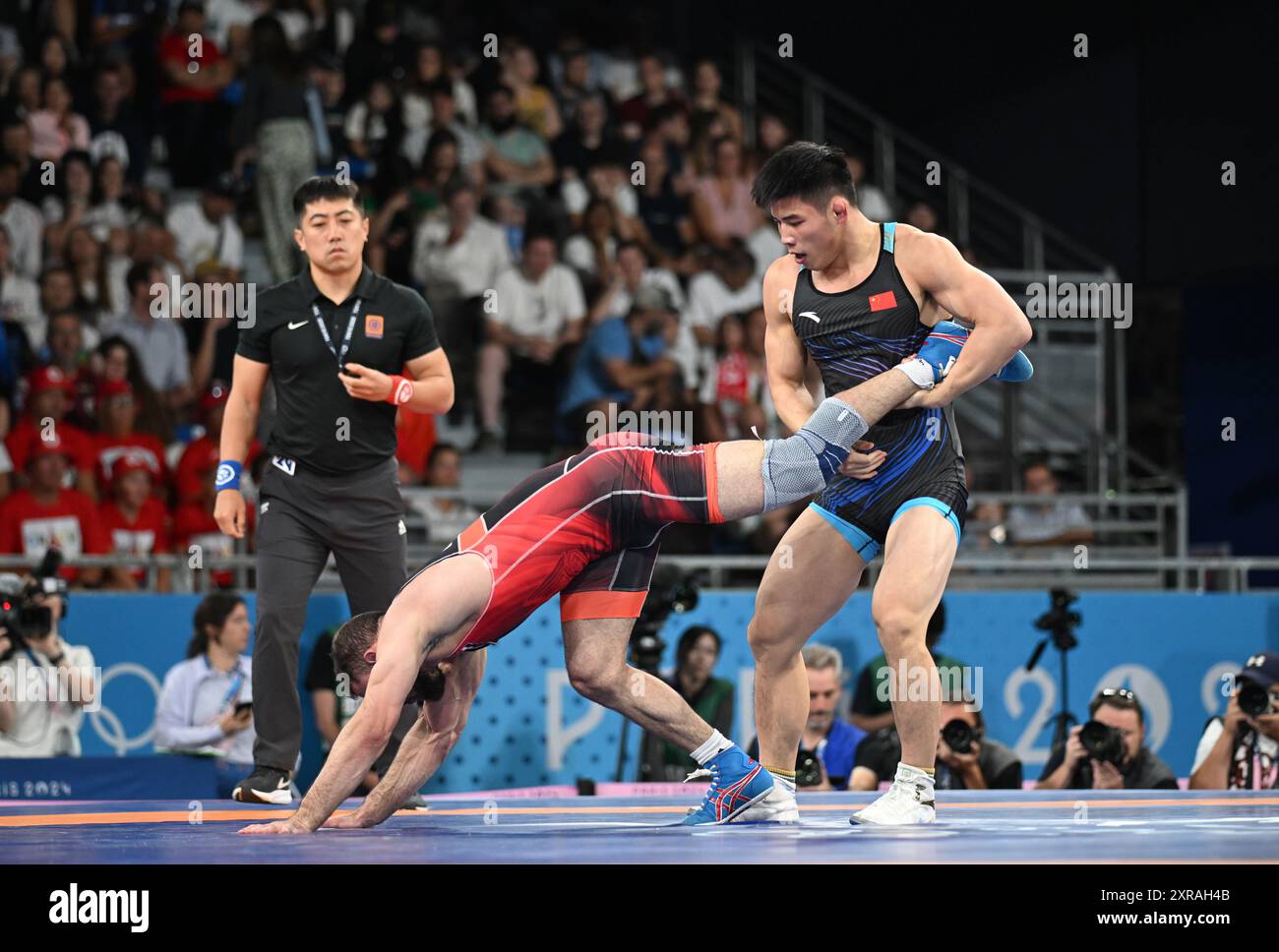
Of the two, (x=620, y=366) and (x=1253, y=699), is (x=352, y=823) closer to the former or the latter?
(x=1253, y=699)

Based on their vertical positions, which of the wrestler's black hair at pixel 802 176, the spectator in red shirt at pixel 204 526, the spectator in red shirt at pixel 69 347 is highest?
the spectator in red shirt at pixel 69 347

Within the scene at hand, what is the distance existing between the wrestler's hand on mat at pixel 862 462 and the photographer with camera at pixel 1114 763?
2302 millimetres

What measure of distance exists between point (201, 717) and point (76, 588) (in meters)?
1.52

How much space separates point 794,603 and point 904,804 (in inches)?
24.1

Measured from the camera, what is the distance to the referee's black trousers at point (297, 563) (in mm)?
5469

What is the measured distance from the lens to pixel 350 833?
14.0 ft

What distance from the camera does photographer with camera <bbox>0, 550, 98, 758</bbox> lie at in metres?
6.86

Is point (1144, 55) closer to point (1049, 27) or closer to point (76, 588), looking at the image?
point (1049, 27)

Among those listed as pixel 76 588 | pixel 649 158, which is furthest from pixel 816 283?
pixel 649 158

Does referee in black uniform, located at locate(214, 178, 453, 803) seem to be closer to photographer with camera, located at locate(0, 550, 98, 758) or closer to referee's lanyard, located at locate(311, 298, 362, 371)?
referee's lanyard, located at locate(311, 298, 362, 371)

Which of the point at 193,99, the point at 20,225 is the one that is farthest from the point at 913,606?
the point at 193,99

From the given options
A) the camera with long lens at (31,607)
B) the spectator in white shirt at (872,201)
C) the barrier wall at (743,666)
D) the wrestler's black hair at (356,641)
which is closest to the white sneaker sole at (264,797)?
the wrestler's black hair at (356,641)

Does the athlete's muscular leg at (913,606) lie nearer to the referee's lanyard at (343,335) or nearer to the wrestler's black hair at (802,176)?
the wrestler's black hair at (802,176)

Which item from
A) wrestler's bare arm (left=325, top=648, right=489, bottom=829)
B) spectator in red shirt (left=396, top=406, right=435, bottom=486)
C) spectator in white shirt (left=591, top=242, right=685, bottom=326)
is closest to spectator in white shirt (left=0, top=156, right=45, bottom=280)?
spectator in red shirt (left=396, top=406, right=435, bottom=486)
